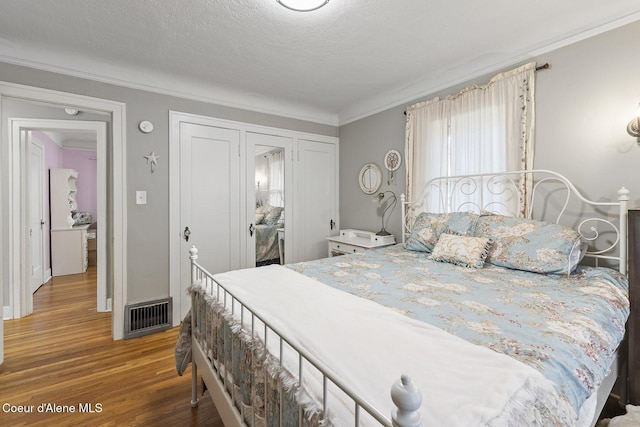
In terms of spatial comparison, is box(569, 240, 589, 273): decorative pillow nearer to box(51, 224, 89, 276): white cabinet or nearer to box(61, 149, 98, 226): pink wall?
box(51, 224, 89, 276): white cabinet

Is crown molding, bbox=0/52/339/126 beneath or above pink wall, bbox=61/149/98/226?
above

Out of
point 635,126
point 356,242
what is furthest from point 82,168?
point 635,126

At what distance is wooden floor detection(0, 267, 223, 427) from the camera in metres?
1.71

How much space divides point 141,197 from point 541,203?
3362mm

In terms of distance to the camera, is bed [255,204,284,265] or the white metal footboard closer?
the white metal footboard

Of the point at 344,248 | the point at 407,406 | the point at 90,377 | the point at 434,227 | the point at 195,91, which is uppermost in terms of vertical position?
the point at 195,91

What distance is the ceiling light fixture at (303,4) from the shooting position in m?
1.76

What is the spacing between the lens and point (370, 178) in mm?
3639

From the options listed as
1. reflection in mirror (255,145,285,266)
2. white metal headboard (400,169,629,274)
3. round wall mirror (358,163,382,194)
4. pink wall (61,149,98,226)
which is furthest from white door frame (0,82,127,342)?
pink wall (61,149,98,226)

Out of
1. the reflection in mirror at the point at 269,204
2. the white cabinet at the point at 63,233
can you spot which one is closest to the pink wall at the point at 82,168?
the white cabinet at the point at 63,233

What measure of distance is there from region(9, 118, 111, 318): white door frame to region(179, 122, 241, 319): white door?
2.65 feet

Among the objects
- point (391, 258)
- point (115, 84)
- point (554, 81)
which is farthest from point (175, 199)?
point (554, 81)

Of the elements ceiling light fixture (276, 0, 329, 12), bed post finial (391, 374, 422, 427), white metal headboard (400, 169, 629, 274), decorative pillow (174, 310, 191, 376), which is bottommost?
decorative pillow (174, 310, 191, 376)

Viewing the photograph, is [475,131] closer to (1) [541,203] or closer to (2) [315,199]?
(1) [541,203]
